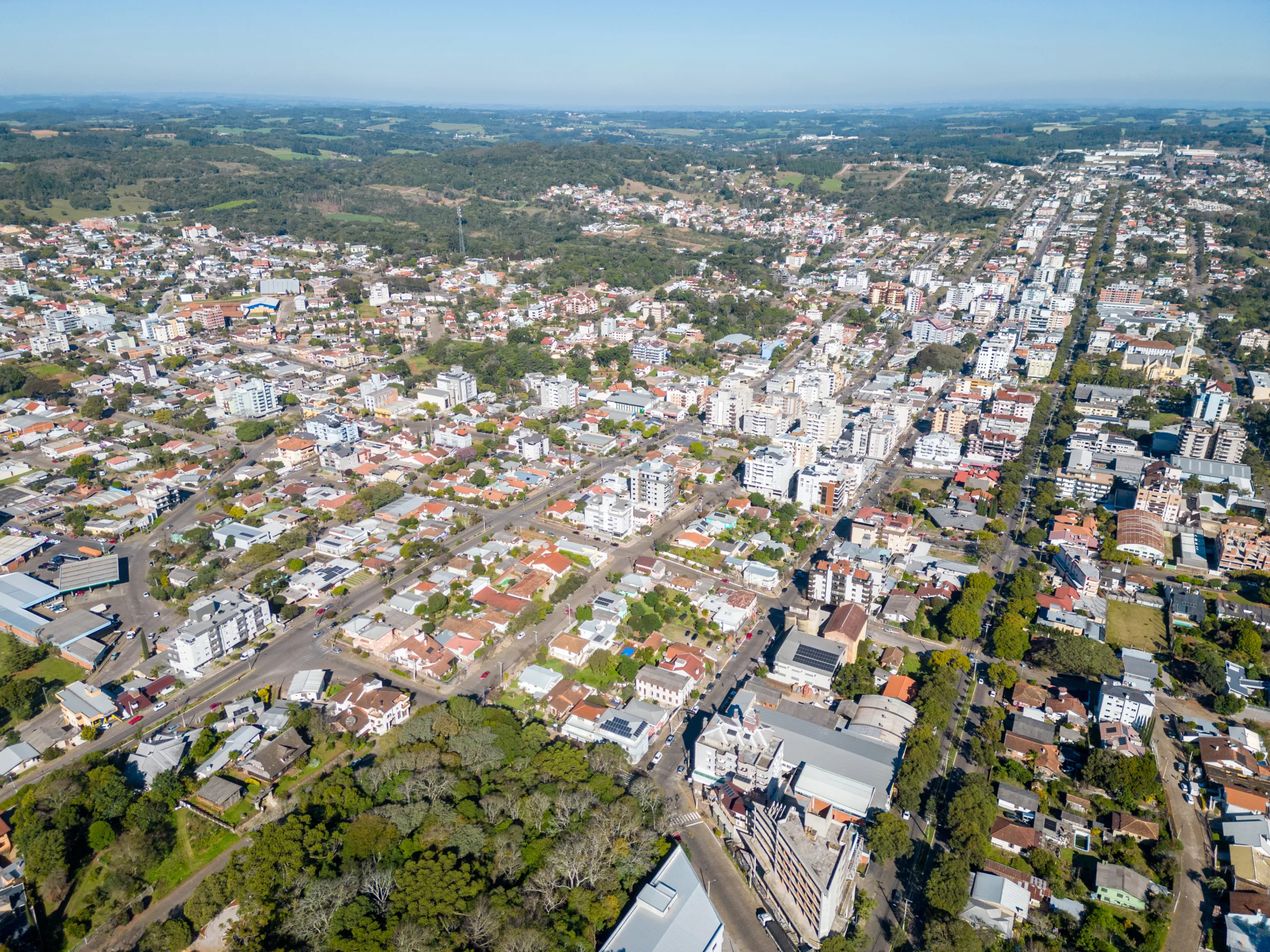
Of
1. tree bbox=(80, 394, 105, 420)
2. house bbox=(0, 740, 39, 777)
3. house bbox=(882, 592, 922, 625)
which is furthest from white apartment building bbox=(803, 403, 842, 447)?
tree bbox=(80, 394, 105, 420)

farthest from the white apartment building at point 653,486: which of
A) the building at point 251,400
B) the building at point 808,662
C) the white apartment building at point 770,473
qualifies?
the building at point 251,400

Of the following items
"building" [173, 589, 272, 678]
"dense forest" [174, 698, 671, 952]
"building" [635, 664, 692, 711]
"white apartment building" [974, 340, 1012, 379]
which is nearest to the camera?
"dense forest" [174, 698, 671, 952]

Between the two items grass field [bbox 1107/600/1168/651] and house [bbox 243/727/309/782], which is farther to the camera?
grass field [bbox 1107/600/1168/651]

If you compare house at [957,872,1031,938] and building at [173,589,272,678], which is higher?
building at [173,589,272,678]

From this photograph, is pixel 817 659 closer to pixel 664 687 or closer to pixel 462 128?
→ pixel 664 687

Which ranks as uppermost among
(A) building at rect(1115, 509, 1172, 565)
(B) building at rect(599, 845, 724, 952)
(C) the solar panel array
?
(A) building at rect(1115, 509, 1172, 565)

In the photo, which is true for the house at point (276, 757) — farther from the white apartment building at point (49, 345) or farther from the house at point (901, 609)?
the white apartment building at point (49, 345)

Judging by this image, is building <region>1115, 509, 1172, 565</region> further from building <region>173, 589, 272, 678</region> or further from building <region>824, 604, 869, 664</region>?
building <region>173, 589, 272, 678</region>
